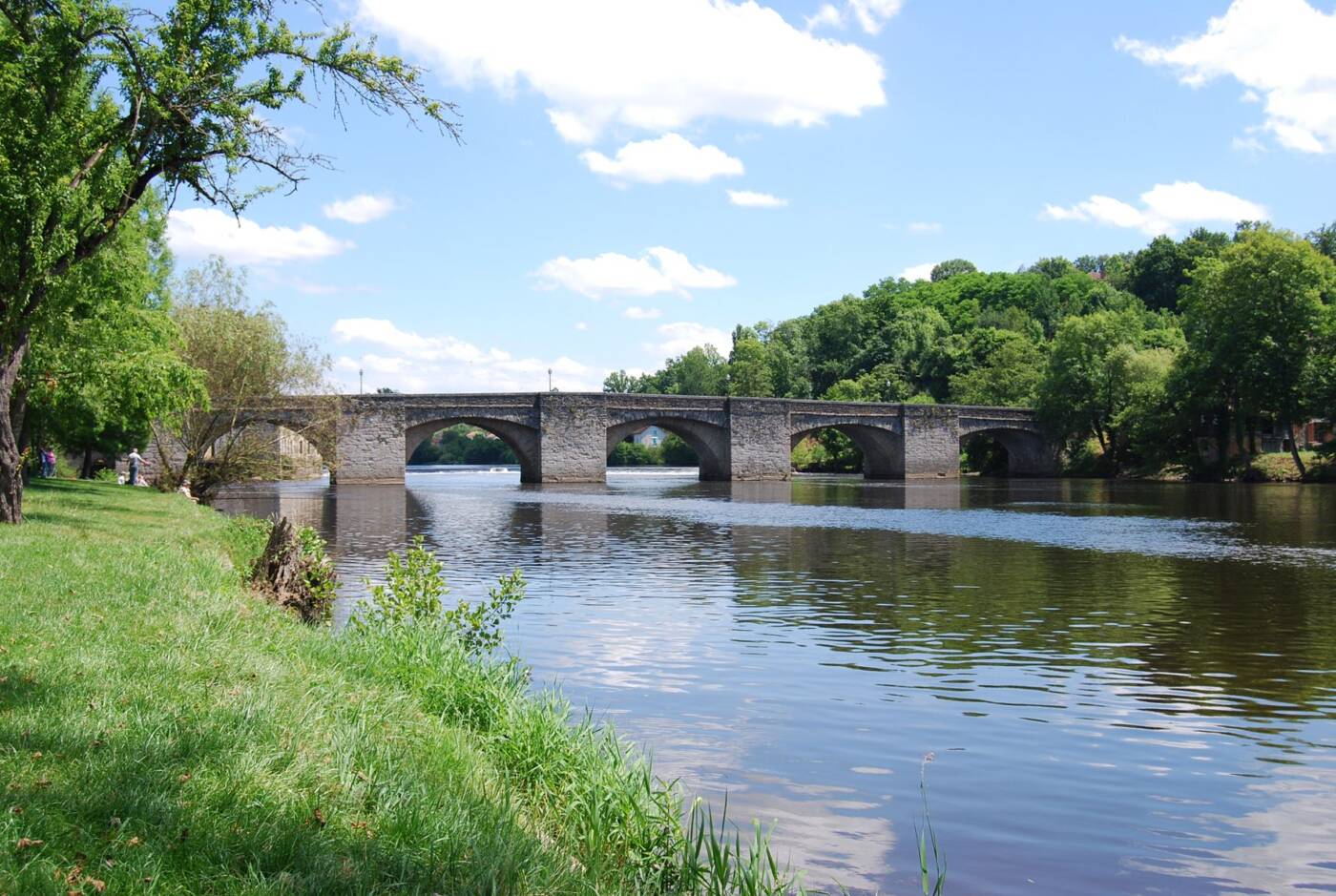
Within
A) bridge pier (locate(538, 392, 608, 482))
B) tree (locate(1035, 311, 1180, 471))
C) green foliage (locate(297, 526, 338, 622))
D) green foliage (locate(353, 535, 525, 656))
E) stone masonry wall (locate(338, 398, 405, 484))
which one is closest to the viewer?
green foliage (locate(353, 535, 525, 656))

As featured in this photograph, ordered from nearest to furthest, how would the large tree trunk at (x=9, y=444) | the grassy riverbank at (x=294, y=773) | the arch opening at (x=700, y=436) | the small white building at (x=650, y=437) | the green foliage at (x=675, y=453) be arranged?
the grassy riverbank at (x=294, y=773), the large tree trunk at (x=9, y=444), the arch opening at (x=700, y=436), the green foliage at (x=675, y=453), the small white building at (x=650, y=437)

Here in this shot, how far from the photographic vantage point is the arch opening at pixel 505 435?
189 ft

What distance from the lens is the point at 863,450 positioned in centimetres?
7588

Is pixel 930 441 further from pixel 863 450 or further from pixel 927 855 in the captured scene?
pixel 927 855

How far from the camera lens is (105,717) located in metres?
5.33

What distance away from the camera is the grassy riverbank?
4.02 meters

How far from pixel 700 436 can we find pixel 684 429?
3.51 feet

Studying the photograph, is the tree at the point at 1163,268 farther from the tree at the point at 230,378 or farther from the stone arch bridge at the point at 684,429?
the tree at the point at 230,378

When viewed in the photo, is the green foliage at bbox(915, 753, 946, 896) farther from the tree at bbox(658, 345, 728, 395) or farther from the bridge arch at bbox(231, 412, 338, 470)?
the tree at bbox(658, 345, 728, 395)

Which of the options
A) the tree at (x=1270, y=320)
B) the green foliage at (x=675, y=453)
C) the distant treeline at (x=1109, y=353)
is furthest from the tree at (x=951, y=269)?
the tree at (x=1270, y=320)

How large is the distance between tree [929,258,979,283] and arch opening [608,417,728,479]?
85660 mm

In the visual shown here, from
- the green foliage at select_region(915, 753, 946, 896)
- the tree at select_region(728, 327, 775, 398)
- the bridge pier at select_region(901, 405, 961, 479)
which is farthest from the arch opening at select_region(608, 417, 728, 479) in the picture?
the green foliage at select_region(915, 753, 946, 896)

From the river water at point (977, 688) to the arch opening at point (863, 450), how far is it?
4636cm

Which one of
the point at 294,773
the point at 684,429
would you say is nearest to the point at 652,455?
the point at 684,429
